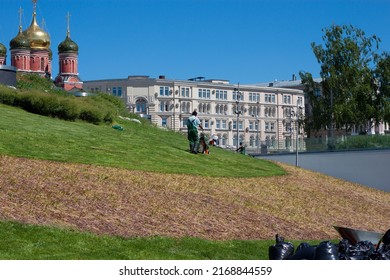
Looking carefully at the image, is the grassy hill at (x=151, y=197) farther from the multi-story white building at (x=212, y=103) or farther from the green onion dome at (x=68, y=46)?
the multi-story white building at (x=212, y=103)

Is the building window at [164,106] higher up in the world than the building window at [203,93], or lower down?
lower down

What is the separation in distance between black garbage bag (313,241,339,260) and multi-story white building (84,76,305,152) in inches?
4450

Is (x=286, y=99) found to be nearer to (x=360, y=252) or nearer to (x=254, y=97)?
(x=254, y=97)

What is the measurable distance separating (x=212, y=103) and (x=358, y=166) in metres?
91.8

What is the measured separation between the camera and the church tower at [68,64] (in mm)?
89125

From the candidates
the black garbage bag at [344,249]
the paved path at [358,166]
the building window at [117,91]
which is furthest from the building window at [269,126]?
the black garbage bag at [344,249]

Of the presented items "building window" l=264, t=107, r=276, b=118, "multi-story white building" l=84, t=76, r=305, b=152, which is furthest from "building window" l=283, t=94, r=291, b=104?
"building window" l=264, t=107, r=276, b=118

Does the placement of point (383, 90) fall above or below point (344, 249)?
above

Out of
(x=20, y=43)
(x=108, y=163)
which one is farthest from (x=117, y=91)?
(x=108, y=163)

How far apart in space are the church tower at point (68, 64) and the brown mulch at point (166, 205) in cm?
6213

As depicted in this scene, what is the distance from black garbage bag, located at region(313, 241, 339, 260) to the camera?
10538 mm

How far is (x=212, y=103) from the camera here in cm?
13412

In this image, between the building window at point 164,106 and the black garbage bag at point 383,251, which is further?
the building window at point 164,106
